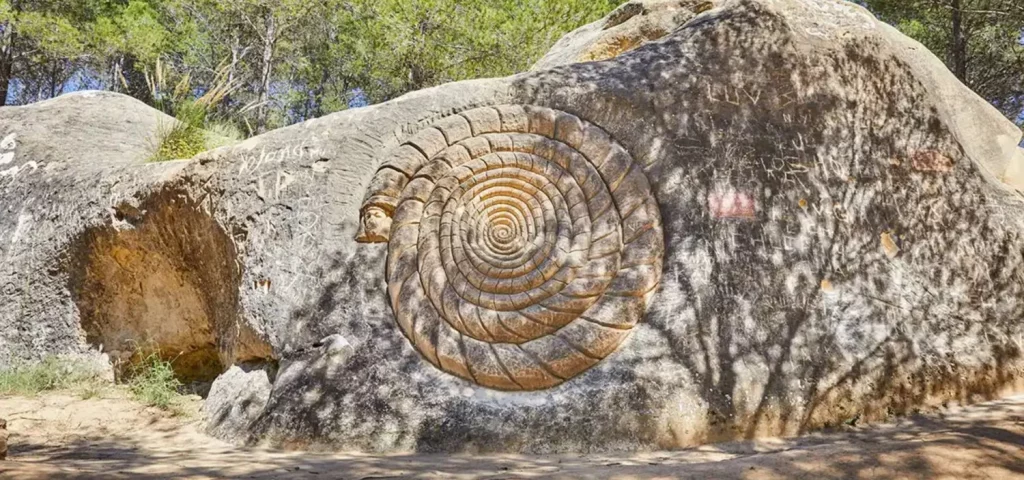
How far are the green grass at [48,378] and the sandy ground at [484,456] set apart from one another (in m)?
0.23

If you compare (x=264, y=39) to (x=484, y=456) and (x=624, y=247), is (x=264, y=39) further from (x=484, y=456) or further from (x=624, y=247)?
(x=484, y=456)

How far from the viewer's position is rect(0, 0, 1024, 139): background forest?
39.5ft

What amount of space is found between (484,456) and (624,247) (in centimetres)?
173

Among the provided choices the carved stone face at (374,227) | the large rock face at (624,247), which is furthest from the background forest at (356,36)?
the carved stone face at (374,227)

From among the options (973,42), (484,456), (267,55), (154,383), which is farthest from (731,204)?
(267,55)

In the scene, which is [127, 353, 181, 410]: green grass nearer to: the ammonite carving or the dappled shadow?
the dappled shadow

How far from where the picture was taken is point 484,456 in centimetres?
397

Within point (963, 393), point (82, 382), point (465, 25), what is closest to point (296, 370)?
point (82, 382)

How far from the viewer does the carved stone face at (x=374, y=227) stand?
4.93 m

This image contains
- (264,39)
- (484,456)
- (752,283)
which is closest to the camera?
(484,456)

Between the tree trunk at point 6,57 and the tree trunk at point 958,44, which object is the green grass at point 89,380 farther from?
the tree trunk at point 958,44

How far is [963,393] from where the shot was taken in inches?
179

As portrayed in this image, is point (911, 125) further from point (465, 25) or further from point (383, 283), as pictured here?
point (465, 25)

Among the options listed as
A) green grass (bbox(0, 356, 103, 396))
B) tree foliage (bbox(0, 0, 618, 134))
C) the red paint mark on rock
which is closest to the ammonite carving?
the red paint mark on rock
